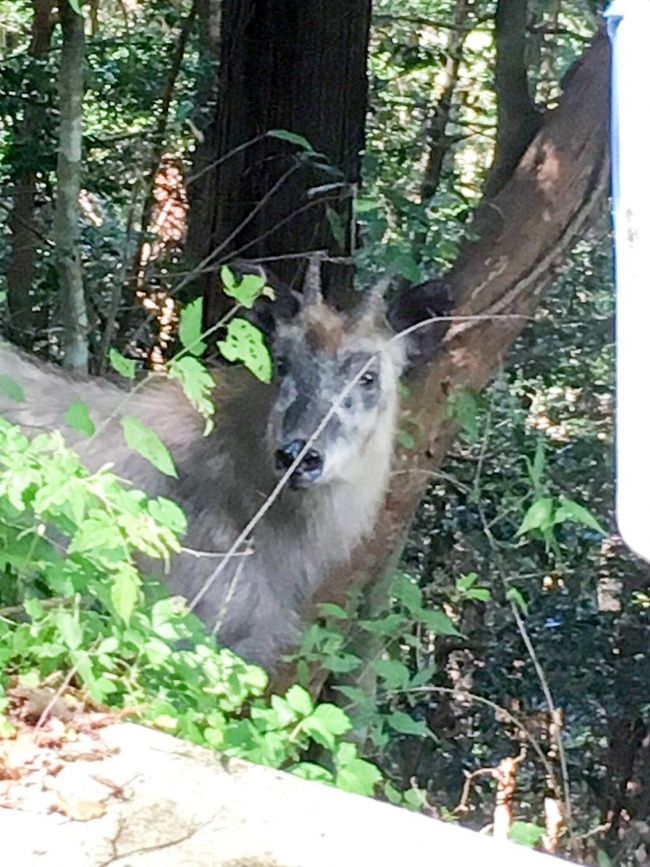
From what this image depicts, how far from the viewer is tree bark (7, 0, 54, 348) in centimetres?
505

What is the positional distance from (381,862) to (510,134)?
2.69m

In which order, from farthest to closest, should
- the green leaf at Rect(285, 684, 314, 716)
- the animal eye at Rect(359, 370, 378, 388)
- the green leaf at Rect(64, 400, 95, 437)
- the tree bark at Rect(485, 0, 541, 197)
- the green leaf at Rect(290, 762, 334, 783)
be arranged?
the tree bark at Rect(485, 0, 541, 197), the animal eye at Rect(359, 370, 378, 388), the green leaf at Rect(290, 762, 334, 783), the green leaf at Rect(285, 684, 314, 716), the green leaf at Rect(64, 400, 95, 437)

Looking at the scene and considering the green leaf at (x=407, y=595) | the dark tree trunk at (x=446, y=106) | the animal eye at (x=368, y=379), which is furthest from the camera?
the dark tree trunk at (x=446, y=106)

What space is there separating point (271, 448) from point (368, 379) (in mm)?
294

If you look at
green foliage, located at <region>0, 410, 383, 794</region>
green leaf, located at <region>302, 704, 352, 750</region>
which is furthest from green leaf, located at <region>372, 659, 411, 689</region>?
green leaf, located at <region>302, 704, 352, 750</region>

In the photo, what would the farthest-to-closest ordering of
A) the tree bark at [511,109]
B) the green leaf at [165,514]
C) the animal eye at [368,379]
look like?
the tree bark at [511,109]
the animal eye at [368,379]
the green leaf at [165,514]

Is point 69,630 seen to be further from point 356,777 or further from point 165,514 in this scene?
point 356,777

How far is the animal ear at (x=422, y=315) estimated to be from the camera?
368 cm

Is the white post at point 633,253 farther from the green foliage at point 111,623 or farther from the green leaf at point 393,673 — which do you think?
the green leaf at point 393,673

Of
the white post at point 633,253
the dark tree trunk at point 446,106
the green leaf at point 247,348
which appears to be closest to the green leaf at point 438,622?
the green leaf at point 247,348

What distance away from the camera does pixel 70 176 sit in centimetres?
394

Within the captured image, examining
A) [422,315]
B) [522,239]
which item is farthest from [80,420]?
[522,239]

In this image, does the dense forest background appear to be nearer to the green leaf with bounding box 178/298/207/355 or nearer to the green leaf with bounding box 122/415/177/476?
the green leaf with bounding box 178/298/207/355

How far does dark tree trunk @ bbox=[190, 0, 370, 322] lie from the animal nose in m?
0.84
